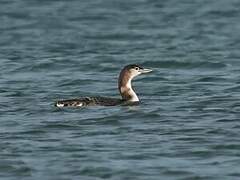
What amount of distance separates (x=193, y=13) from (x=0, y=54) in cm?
806

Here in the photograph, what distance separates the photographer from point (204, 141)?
14852 millimetres

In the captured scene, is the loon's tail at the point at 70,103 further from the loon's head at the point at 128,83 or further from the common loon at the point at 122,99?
the loon's head at the point at 128,83

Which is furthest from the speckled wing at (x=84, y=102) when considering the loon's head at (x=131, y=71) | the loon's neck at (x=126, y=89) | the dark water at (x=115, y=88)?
the loon's head at (x=131, y=71)

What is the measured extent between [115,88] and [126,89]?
202 cm

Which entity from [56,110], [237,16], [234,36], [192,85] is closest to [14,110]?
[56,110]

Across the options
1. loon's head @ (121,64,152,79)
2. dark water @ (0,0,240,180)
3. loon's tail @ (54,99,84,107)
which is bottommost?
dark water @ (0,0,240,180)

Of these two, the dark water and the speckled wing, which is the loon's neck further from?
the speckled wing

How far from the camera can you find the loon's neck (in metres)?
18.4

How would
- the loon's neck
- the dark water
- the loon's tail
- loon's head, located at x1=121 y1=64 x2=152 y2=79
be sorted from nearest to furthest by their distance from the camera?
1. the dark water
2. the loon's tail
3. the loon's neck
4. loon's head, located at x1=121 y1=64 x2=152 y2=79

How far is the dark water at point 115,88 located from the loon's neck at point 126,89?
0.24 meters

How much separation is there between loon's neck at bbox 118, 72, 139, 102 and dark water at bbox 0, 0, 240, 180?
241 mm

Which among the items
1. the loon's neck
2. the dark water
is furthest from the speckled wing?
the loon's neck

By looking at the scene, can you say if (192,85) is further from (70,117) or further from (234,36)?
(234,36)

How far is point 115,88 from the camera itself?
→ 20.7 metres
